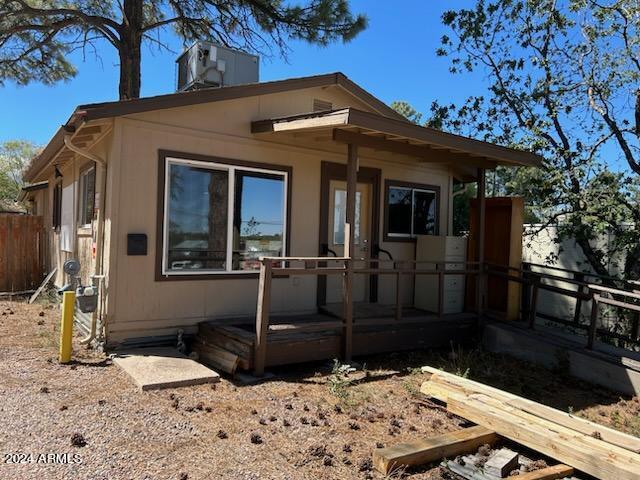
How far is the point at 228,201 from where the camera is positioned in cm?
618

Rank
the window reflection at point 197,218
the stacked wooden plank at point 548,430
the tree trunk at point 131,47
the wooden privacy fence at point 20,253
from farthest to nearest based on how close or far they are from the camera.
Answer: the tree trunk at point 131,47, the wooden privacy fence at point 20,253, the window reflection at point 197,218, the stacked wooden plank at point 548,430

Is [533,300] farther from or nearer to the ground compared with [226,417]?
farther from the ground

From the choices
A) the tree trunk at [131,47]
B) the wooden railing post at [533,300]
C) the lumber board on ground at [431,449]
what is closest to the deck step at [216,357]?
the lumber board on ground at [431,449]

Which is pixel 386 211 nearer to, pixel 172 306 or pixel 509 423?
pixel 172 306

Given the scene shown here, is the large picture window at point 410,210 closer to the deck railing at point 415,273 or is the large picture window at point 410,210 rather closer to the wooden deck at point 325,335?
the deck railing at point 415,273

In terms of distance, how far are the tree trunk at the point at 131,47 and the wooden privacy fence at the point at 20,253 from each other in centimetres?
375

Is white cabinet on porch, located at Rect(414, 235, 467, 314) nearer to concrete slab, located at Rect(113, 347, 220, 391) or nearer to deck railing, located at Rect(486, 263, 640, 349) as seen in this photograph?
deck railing, located at Rect(486, 263, 640, 349)

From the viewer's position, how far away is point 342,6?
10.6 m

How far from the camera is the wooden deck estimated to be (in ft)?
17.4

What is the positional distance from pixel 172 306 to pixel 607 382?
4.94 m

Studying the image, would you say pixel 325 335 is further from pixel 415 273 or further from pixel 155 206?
pixel 155 206

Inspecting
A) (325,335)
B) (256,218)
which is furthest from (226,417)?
(256,218)

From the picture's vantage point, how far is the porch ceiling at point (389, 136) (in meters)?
5.38

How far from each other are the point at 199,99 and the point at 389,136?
2.24 metres
